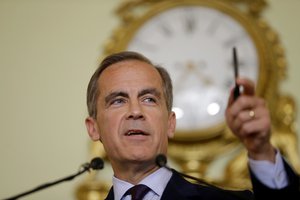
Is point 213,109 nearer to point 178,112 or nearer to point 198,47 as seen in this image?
point 178,112

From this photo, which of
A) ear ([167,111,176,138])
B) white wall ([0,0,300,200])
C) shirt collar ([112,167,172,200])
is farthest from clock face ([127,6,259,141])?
Answer: shirt collar ([112,167,172,200])

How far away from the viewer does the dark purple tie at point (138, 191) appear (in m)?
1.09

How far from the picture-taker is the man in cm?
94

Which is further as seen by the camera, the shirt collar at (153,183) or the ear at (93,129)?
the ear at (93,129)

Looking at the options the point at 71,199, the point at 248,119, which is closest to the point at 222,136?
the point at 71,199

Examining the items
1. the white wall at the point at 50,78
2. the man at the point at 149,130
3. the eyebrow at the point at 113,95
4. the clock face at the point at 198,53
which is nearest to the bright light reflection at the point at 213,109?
the clock face at the point at 198,53

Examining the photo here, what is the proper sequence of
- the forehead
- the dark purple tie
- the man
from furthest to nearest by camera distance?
the forehead, the dark purple tie, the man

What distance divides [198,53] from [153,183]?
1036 mm

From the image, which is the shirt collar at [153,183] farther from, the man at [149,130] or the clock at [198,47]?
the clock at [198,47]

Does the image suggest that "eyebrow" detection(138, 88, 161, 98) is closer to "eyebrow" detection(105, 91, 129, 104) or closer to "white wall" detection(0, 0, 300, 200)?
"eyebrow" detection(105, 91, 129, 104)

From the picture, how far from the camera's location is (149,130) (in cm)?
113

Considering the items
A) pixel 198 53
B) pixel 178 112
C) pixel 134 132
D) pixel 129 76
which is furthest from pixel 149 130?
pixel 198 53

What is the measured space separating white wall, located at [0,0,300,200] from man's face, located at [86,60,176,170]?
817 mm

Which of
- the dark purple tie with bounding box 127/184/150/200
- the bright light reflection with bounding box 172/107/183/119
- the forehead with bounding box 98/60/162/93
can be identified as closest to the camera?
the dark purple tie with bounding box 127/184/150/200
